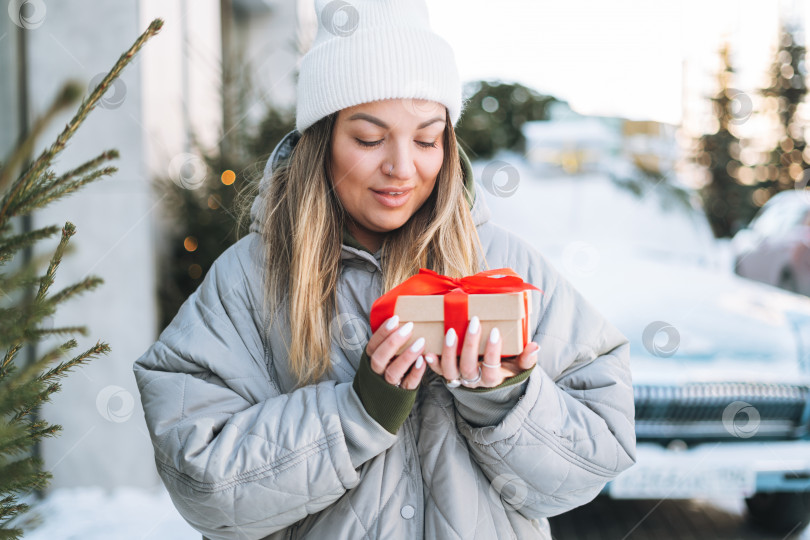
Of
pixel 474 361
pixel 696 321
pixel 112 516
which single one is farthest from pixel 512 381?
pixel 112 516

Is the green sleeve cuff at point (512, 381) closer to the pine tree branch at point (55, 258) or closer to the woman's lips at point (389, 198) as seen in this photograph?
the woman's lips at point (389, 198)

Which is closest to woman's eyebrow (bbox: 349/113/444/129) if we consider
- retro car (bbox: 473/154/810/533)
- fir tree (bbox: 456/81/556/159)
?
retro car (bbox: 473/154/810/533)

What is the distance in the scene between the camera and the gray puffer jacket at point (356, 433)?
143cm

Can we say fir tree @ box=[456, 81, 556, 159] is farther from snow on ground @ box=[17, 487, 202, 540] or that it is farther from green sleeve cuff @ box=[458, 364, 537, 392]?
green sleeve cuff @ box=[458, 364, 537, 392]

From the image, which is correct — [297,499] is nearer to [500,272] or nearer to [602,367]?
[500,272]

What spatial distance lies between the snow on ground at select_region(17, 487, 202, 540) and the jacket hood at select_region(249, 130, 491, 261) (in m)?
2.40

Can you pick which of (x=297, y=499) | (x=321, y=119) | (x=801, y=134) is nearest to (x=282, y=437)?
→ (x=297, y=499)

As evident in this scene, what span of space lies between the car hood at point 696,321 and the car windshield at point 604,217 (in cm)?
22

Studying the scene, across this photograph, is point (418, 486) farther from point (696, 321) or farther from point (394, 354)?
point (696, 321)

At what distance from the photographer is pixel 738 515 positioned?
4.25 meters

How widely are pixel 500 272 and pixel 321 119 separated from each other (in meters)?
0.65

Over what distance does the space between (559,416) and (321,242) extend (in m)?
0.67

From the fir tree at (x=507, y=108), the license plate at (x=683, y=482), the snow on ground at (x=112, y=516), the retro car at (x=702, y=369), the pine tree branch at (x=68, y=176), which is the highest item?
the fir tree at (x=507, y=108)

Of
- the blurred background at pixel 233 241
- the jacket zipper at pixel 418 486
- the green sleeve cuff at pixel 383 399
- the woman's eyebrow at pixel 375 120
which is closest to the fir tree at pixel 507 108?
the blurred background at pixel 233 241
